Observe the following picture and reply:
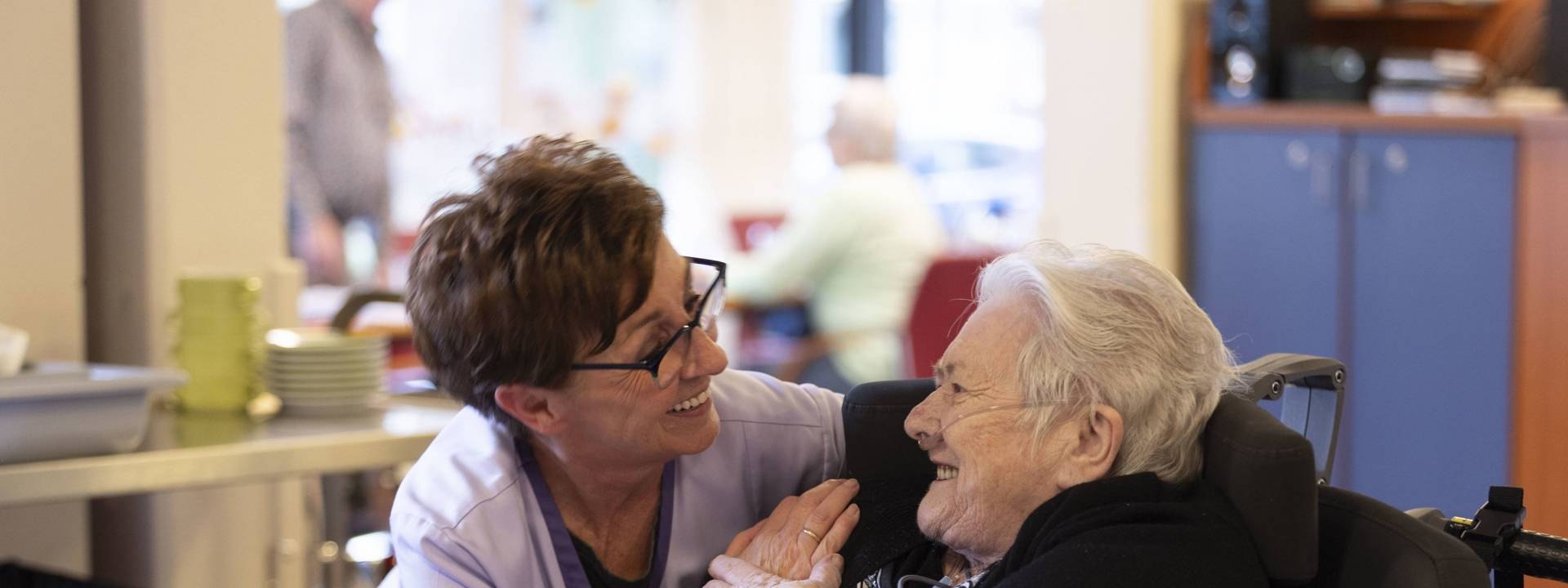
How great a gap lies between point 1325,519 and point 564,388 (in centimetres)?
81

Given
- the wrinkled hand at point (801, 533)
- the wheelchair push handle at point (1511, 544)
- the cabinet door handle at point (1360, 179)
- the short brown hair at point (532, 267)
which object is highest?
the cabinet door handle at point (1360, 179)

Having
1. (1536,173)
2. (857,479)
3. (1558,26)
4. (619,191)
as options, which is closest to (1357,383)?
(1536,173)

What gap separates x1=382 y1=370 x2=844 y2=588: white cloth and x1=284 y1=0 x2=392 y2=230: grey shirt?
11.0 ft

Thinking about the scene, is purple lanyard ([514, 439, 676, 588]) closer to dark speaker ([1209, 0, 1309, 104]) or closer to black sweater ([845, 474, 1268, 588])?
black sweater ([845, 474, 1268, 588])

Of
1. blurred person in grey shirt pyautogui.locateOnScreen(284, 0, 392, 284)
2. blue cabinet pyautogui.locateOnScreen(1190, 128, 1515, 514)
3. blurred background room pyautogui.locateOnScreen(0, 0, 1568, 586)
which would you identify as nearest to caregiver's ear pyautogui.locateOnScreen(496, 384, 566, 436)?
blurred background room pyautogui.locateOnScreen(0, 0, 1568, 586)

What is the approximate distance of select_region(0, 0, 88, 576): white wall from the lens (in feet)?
8.07

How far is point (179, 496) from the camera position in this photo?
266 cm

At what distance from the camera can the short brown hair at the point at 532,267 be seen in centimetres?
159

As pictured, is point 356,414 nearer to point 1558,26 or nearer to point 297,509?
point 297,509

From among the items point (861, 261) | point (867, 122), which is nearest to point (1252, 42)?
point (867, 122)

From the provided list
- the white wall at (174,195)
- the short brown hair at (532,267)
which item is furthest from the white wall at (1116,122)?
the short brown hair at (532,267)

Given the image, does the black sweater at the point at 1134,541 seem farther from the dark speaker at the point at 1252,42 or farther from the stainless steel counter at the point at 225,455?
the dark speaker at the point at 1252,42

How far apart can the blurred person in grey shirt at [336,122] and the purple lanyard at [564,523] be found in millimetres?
3261

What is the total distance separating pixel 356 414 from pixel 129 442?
416mm
